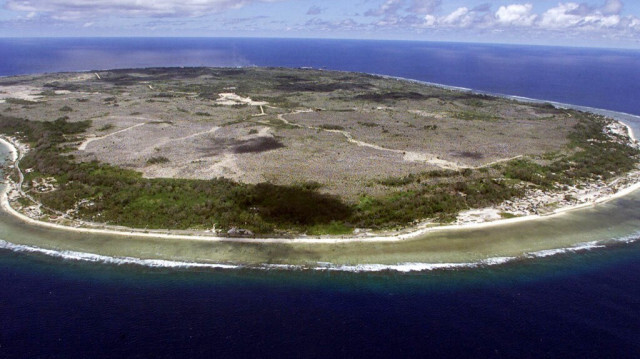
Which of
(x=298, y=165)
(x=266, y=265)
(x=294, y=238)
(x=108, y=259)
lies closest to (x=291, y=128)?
(x=298, y=165)

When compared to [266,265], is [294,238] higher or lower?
higher

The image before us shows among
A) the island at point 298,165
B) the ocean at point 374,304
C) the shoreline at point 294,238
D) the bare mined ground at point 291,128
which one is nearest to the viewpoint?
the ocean at point 374,304

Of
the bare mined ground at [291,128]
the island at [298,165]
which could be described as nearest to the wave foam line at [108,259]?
the island at [298,165]

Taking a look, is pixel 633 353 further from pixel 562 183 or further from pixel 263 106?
pixel 263 106

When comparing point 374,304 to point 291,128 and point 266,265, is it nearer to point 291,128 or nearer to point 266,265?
point 266,265

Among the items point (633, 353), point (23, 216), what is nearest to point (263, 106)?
point (23, 216)

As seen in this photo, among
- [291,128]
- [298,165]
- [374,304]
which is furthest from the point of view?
[291,128]

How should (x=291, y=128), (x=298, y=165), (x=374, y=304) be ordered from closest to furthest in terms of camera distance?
(x=374, y=304) < (x=298, y=165) < (x=291, y=128)

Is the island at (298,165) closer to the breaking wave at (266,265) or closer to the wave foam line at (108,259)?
the wave foam line at (108,259)
